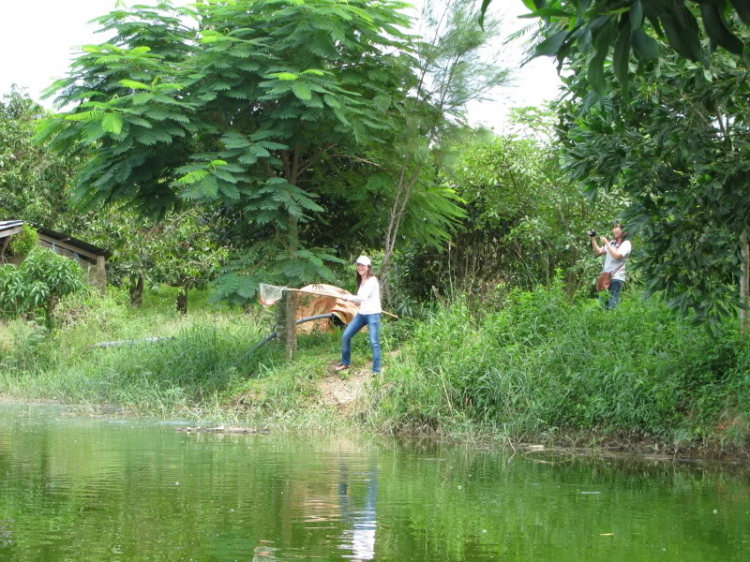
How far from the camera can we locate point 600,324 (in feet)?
44.9

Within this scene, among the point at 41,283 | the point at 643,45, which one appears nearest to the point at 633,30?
the point at 643,45

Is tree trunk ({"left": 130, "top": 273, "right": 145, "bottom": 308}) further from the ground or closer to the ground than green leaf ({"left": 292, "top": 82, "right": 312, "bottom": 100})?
closer to the ground

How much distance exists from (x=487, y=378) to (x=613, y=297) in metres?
3.14

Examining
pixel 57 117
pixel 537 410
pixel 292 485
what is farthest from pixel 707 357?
pixel 57 117

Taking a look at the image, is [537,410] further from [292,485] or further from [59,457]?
[59,457]

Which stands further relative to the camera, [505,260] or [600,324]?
[505,260]

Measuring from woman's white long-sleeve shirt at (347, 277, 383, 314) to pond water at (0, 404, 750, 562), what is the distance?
145 inches

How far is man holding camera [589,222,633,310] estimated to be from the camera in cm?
1534

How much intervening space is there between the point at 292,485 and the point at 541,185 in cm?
1207

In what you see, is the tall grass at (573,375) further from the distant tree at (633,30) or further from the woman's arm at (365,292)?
the distant tree at (633,30)

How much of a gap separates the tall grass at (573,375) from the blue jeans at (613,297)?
37cm

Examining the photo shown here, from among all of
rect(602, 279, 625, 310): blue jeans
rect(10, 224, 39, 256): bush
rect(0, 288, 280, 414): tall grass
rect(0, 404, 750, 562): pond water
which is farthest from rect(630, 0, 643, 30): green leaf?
rect(10, 224, 39, 256): bush

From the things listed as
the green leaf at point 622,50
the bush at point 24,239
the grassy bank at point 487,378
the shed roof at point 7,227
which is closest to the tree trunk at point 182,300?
the bush at point 24,239

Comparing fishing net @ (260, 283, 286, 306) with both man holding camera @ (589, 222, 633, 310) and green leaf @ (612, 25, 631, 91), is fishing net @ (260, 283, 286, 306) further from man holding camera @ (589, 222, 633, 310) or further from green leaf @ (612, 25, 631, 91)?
green leaf @ (612, 25, 631, 91)
